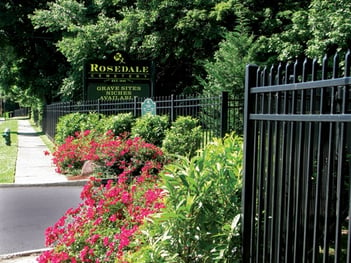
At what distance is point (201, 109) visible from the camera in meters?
10.3

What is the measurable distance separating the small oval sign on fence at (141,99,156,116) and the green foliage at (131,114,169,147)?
77 centimetres

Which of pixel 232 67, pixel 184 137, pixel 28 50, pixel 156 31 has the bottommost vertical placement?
pixel 184 137

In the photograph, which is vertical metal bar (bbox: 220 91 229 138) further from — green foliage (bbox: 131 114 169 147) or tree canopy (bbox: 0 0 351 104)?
tree canopy (bbox: 0 0 351 104)

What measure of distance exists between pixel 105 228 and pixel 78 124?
11.4m

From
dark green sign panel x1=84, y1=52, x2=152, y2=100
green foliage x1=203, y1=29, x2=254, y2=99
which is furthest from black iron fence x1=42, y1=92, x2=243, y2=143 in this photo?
green foliage x1=203, y1=29, x2=254, y2=99

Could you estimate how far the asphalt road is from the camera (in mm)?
5523

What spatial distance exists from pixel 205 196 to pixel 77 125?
12558 mm

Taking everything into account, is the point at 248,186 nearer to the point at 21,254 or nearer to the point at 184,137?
the point at 21,254

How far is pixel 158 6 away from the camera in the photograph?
16547 mm

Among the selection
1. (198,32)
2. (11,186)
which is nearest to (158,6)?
(198,32)

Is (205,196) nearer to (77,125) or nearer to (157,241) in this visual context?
(157,241)

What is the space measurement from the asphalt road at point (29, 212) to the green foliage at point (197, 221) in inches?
107

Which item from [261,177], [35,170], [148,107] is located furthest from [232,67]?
[261,177]

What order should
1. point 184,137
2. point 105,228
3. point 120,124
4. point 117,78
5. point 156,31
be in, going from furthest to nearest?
point 156,31 < point 117,78 < point 120,124 < point 184,137 < point 105,228
